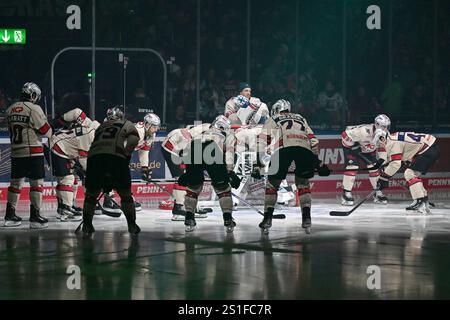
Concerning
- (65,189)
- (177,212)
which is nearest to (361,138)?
(177,212)

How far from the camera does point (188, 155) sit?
13219 millimetres

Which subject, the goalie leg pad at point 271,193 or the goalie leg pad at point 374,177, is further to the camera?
the goalie leg pad at point 374,177

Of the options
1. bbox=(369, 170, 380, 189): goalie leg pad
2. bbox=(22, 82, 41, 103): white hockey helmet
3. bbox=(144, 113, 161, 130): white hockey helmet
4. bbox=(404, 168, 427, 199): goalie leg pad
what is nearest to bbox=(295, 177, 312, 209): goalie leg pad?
bbox=(144, 113, 161, 130): white hockey helmet

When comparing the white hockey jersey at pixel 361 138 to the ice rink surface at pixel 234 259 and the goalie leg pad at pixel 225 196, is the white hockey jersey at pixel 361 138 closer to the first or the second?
the ice rink surface at pixel 234 259

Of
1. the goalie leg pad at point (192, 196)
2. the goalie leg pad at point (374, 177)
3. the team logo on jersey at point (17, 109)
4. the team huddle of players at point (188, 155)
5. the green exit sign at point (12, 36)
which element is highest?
the green exit sign at point (12, 36)

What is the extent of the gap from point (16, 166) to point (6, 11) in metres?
4.01

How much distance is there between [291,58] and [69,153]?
5773mm

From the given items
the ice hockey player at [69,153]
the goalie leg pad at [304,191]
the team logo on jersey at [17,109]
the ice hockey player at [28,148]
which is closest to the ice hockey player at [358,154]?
the goalie leg pad at [304,191]

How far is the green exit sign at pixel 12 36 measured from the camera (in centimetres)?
1664

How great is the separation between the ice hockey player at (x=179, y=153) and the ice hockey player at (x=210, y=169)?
778mm

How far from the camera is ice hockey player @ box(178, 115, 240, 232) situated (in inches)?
516
